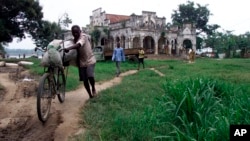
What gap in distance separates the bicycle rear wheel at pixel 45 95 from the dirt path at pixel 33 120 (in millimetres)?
147

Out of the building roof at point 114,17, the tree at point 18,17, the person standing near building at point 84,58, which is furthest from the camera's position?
the building roof at point 114,17

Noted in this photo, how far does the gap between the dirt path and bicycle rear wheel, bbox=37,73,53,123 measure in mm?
147

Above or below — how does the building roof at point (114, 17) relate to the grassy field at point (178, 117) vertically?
above

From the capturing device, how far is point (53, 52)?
645 cm

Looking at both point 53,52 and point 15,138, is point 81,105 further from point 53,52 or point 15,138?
point 15,138

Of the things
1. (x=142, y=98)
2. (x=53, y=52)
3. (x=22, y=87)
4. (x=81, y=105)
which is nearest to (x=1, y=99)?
(x=22, y=87)

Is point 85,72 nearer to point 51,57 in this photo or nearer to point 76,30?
point 76,30

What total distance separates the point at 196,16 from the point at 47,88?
61.6m

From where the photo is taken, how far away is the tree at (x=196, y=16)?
64694 mm

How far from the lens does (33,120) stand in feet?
20.2

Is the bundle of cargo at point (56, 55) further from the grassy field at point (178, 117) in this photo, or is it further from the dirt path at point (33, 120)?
the grassy field at point (178, 117)

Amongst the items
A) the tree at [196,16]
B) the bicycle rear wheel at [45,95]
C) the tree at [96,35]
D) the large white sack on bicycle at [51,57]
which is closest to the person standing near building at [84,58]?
the large white sack on bicycle at [51,57]

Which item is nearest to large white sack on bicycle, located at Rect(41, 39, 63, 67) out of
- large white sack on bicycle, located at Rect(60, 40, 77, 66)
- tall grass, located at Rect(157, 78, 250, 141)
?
large white sack on bicycle, located at Rect(60, 40, 77, 66)

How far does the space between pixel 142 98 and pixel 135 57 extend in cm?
1813
